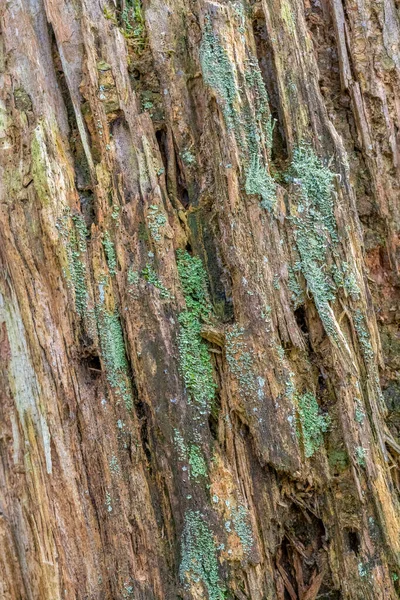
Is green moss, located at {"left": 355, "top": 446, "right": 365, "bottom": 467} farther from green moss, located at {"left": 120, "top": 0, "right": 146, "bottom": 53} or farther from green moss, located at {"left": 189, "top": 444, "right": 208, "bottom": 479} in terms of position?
green moss, located at {"left": 120, "top": 0, "right": 146, "bottom": 53}

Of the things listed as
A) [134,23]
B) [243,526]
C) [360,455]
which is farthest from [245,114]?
[243,526]

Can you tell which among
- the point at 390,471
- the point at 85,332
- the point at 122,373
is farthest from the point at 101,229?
the point at 390,471

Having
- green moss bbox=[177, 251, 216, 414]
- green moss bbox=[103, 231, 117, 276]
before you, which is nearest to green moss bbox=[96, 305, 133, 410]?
green moss bbox=[103, 231, 117, 276]

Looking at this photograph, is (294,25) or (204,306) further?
(294,25)

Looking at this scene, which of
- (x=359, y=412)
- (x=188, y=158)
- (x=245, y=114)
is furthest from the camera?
(x=188, y=158)

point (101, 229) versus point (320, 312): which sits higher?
point (101, 229)

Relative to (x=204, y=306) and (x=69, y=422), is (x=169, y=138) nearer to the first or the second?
(x=204, y=306)

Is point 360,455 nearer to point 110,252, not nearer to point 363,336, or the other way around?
point 363,336
